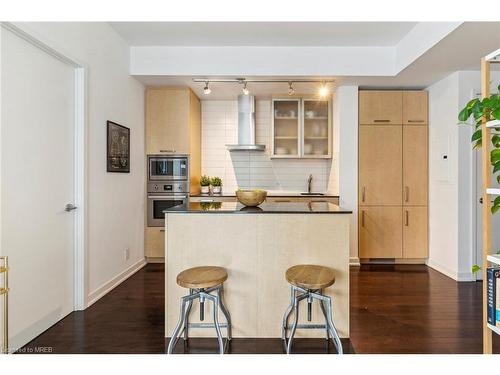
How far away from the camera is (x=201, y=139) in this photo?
5.33 meters

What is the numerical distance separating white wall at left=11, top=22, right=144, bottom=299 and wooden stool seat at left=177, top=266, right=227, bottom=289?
139cm

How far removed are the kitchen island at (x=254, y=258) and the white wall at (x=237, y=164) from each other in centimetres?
290

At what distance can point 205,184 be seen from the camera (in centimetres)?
503

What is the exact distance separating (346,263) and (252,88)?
301 cm

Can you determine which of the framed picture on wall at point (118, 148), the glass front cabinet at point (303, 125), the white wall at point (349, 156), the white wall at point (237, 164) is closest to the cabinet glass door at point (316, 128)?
the glass front cabinet at point (303, 125)

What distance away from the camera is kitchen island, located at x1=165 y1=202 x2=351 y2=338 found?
242cm

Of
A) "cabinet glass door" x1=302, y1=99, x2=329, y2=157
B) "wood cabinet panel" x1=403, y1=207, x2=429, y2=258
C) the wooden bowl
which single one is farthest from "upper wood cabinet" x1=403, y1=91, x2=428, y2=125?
the wooden bowl

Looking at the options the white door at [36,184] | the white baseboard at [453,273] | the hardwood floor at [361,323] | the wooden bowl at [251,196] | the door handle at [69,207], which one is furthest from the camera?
the white baseboard at [453,273]

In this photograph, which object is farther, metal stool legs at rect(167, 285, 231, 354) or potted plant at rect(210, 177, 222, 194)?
potted plant at rect(210, 177, 222, 194)

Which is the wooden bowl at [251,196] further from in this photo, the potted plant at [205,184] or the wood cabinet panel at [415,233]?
the wood cabinet panel at [415,233]

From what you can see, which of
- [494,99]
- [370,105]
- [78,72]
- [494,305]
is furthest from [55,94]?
[370,105]

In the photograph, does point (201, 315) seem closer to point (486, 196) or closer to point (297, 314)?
point (297, 314)

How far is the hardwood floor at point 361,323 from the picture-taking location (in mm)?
2295

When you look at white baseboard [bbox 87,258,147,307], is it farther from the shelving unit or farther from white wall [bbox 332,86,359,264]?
the shelving unit
